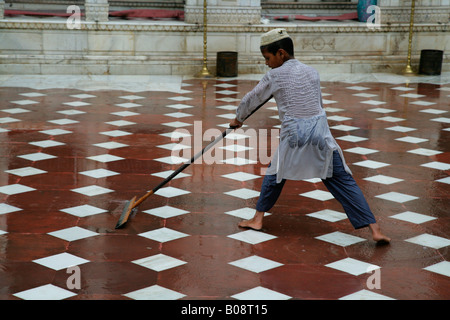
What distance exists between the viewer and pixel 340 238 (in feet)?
16.4

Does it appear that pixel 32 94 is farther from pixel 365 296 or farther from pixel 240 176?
pixel 365 296

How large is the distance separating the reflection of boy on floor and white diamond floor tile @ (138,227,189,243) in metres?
0.81

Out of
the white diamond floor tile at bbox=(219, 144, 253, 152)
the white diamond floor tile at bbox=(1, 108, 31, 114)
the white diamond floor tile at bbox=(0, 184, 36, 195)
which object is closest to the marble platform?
the white diamond floor tile at bbox=(1, 108, 31, 114)

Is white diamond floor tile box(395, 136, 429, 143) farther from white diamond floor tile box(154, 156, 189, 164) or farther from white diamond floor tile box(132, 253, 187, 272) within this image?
white diamond floor tile box(132, 253, 187, 272)

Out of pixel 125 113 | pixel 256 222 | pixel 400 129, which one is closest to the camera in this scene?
pixel 256 222

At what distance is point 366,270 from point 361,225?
48cm

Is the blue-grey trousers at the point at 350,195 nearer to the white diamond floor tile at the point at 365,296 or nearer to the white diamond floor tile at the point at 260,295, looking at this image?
the white diamond floor tile at the point at 365,296

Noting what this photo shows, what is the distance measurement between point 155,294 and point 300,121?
5.13 ft

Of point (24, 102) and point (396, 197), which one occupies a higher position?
point (24, 102)

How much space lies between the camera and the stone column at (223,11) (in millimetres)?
12773

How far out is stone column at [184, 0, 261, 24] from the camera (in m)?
12.8

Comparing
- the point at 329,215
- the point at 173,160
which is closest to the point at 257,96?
the point at 329,215

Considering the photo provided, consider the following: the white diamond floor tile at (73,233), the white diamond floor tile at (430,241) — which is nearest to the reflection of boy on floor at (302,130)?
the white diamond floor tile at (430,241)

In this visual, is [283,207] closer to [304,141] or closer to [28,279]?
[304,141]
